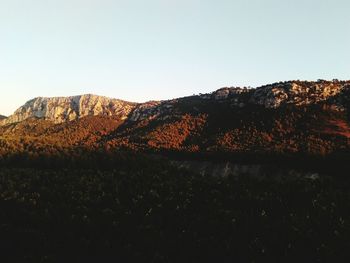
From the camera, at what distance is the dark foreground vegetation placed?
56.9 m

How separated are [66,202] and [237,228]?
3428 cm

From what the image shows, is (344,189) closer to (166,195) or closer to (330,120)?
(166,195)

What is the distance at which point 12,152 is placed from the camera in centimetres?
16050

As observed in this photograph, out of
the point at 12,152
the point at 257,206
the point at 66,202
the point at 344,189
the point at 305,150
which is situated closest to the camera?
the point at 257,206

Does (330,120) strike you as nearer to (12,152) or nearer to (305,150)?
(305,150)

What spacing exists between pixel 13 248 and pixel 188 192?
35.2 metres

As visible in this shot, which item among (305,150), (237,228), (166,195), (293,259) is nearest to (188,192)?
(166,195)

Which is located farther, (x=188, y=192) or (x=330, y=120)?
(x=330, y=120)

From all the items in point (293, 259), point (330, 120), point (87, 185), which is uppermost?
point (330, 120)

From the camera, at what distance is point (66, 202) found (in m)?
79.6

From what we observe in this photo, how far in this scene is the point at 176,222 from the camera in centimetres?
6775

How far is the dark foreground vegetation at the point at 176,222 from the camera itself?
56938 millimetres

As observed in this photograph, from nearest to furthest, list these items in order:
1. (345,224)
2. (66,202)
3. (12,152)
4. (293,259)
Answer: (293,259) < (345,224) < (66,202) < (12,152)

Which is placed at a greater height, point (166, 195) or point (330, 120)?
point (330, 120)
